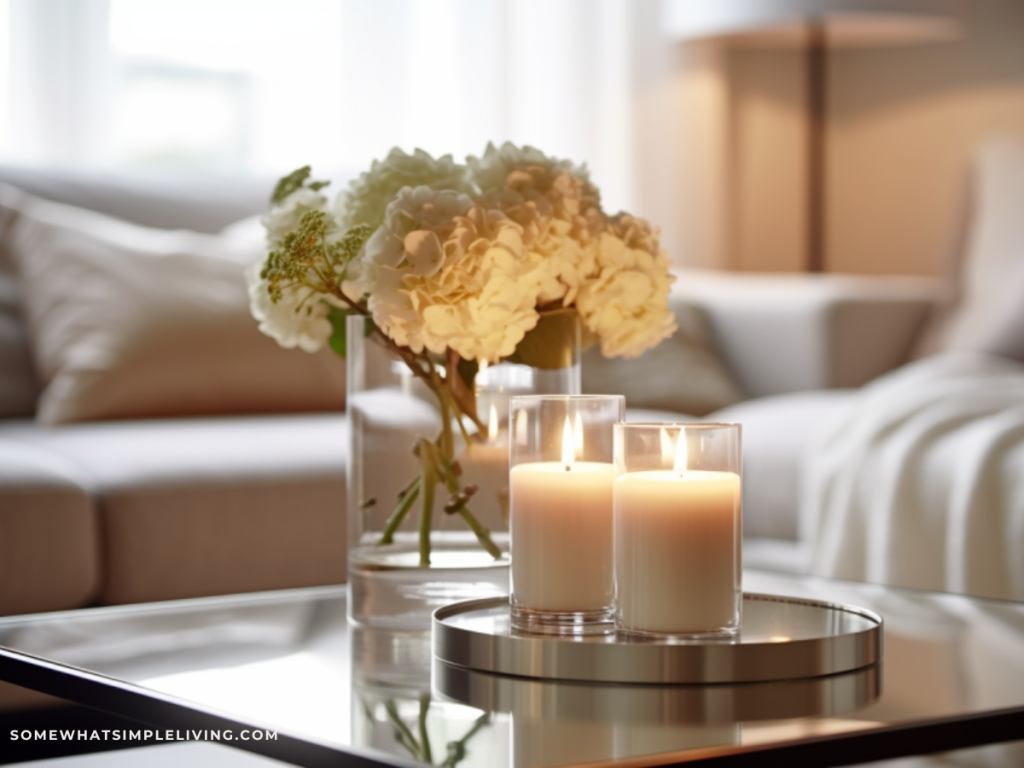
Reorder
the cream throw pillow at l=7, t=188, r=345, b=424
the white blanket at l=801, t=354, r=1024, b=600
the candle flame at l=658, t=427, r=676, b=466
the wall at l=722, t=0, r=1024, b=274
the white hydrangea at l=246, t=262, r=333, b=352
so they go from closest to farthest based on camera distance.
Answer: the candle flame at l=658, t=427, r=676, b=466 < the white hydrangea at l=246, t=262, r=333, b=352 < the white blanket at l=801, t=354, r=1024, b=600 < the cream throw pillow at l=7, t=188, r=345, b=424 < the wall at l=722, t=0, r=1024, b=274

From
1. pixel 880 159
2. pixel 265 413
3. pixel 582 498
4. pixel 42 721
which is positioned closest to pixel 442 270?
pixel 582 498

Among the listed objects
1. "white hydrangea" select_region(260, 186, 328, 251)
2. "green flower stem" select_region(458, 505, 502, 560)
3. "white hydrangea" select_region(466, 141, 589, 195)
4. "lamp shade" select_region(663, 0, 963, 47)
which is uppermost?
"lamp shade" select_region(663, 0, 963, 47)

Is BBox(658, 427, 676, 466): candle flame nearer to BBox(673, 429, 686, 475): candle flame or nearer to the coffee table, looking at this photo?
BBox(673, 429, 686, 475): candle flame

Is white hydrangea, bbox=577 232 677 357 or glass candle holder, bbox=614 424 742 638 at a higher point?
white hydrangea, bbox=577 232 677 357

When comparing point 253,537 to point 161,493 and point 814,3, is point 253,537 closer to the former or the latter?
point 161,493

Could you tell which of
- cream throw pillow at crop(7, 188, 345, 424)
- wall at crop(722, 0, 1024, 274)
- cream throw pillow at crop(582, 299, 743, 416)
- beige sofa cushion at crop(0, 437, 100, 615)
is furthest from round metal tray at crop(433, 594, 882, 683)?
wall at crop(722, 0, 1024, 274)

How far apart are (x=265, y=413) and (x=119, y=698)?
1.45 metres

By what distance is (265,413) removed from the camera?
2229mm

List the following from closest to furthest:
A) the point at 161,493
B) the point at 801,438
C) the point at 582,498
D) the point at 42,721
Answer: the point at 582,498 < the point at 42,721 < the point at 161,493 < the point at 801,438

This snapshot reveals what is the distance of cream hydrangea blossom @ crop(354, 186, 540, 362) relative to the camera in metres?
0.87

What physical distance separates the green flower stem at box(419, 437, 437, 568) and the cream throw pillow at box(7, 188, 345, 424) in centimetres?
118

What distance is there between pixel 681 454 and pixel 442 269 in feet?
0.68

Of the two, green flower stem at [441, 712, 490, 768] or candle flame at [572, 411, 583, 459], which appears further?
candle flame at [572, 411, 583, 459]

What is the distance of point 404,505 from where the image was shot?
38.2 inches
